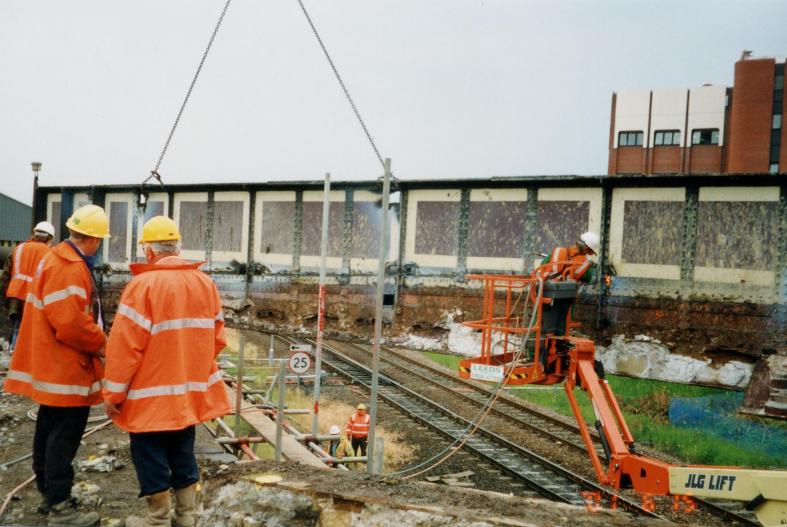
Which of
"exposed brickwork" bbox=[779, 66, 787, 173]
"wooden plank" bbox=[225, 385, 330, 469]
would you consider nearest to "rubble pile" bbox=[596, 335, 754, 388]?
"wooden plank" bbox=[225, 385, 330, 469]

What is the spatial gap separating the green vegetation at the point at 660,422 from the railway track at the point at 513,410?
101 centimetres

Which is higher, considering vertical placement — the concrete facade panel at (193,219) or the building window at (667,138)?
the building window at (667,138)

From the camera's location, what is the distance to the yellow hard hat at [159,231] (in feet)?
11.8

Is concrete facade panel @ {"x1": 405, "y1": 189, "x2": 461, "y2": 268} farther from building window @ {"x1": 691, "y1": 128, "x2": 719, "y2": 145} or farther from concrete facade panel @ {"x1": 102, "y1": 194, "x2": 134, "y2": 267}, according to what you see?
building window @ {"x1": 691, "y1": 128, "x2": 719, "y2": 145}

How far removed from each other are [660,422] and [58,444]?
10894 mm

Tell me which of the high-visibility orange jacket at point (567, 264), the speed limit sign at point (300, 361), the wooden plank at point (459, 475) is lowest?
the wooden plank at point (459, 475)

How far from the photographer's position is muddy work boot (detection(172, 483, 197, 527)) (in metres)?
3.65

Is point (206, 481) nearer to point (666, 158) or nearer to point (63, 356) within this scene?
point (63, 356)

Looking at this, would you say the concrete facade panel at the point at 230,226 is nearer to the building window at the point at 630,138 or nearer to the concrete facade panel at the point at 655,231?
the concrete facade panel at the point at 655,231

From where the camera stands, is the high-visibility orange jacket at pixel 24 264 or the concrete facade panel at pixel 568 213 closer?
the concrete facade panel at pixel 568 213

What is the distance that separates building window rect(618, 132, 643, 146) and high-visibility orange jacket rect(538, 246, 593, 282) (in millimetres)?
34671

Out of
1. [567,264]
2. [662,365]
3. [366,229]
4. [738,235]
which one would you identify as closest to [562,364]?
[662,365]

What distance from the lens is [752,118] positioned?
113 feet

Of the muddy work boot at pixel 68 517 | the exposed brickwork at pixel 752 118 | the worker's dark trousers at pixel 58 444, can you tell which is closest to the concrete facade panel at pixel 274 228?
the worker's dark trousers at pixel 58 444
